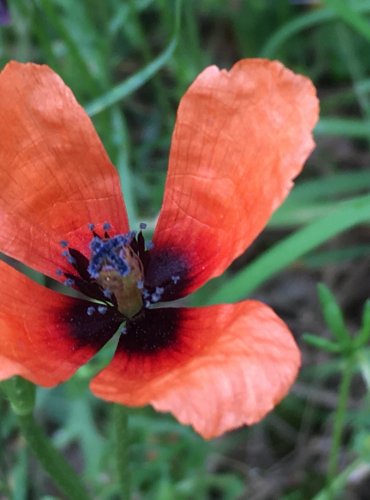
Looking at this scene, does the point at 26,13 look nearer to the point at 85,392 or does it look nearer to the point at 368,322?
the point at 85,392

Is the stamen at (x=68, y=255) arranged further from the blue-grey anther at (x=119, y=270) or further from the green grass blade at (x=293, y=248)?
the green grass blade at (x=293, y=248)

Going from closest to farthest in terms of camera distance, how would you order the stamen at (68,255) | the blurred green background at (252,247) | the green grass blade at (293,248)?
1. the stamen at (68,255)
2. the green grass blade at (293,248)
3. the blurred green background at (252,247)

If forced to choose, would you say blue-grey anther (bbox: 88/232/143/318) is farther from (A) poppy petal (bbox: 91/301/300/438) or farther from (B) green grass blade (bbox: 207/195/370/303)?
(B) green grass blade (bbox: 207/195/370/303)

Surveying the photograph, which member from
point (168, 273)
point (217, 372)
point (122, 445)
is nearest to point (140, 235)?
point (168, 273)

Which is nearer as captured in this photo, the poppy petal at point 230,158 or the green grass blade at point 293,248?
the poppy petal at point 230,158

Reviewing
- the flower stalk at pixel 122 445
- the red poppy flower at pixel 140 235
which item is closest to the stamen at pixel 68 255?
the red poppy flower at pixel 140 235

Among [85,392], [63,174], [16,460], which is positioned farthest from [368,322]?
[16,460]

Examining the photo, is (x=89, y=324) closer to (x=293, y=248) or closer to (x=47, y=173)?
(x=47, y=173)

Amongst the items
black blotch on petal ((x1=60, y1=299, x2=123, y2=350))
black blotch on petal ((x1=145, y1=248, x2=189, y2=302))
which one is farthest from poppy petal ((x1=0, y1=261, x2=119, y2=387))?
black blotch on petal ((x1=145, y1=248, x2=189, y2=302))

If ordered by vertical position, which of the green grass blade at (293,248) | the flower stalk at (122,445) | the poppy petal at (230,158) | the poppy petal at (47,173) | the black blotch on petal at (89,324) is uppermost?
the poppy petal at (47,173)
